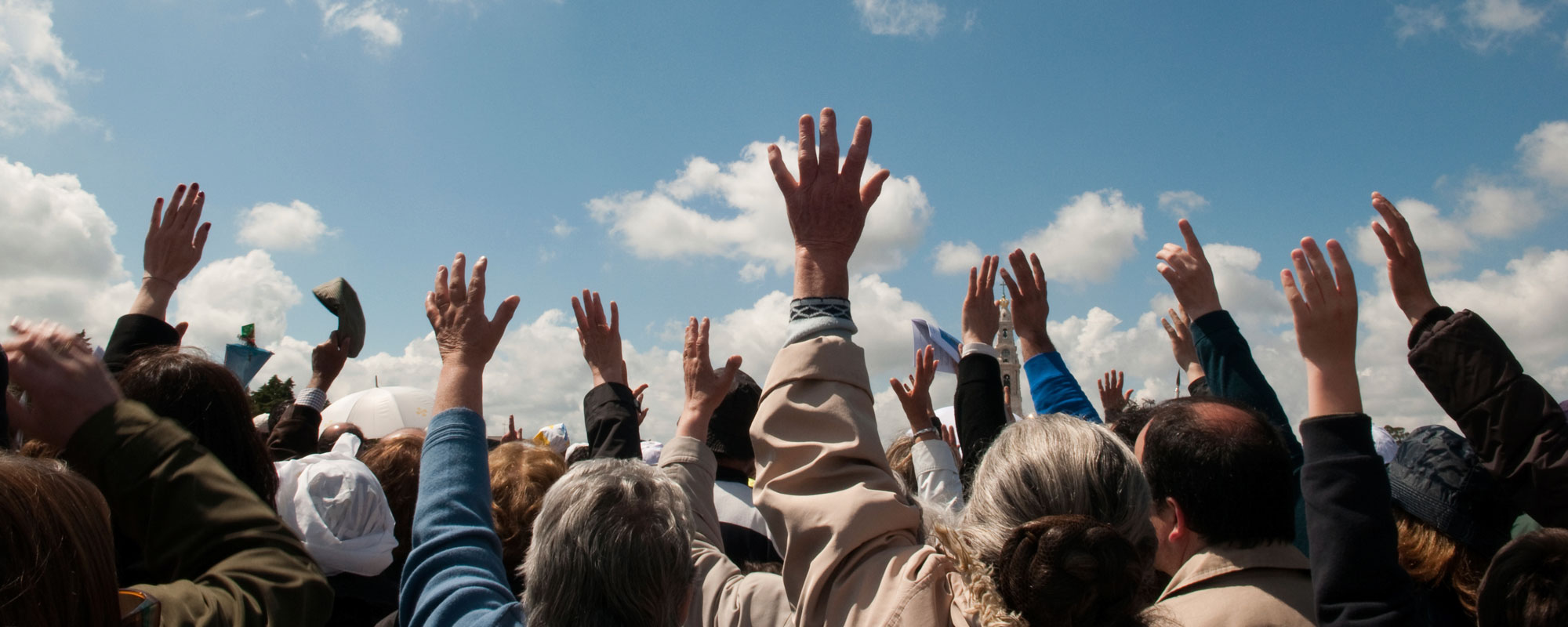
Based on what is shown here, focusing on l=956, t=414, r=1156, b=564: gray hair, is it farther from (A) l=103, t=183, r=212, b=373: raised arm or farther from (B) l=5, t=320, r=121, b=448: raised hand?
(A) l=103, t=183, r=212, b=373: raised arm

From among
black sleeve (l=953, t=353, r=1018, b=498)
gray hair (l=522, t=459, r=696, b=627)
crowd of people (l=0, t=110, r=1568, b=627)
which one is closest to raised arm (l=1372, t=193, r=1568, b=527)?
crowd of people (l=0, t=110, r=1568, b=627)

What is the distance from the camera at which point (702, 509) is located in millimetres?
3381

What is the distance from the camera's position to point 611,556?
2.21 metres

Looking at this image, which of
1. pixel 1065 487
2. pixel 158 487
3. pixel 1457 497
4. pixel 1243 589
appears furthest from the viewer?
pixel 1457 497

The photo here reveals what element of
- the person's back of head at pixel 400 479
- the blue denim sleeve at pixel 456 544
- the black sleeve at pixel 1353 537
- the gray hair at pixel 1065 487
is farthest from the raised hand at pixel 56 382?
the black sleeve at pixel 1353 537

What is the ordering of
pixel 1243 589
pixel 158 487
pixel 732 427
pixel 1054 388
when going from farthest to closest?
pixel 732 427, pixel 1054 388, pixel 1243 589, pixel 158 487

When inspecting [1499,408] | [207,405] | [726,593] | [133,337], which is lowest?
[726,593]

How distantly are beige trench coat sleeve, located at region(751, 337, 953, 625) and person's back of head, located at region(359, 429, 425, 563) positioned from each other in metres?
2.17

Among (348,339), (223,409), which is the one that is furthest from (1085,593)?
(348,339)

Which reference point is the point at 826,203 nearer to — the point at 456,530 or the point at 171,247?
the point at 456,530

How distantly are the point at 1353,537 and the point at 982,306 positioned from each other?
238 cm

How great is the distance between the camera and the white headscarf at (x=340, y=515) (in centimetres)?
341

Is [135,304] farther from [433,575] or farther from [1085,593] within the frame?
[1085,593]

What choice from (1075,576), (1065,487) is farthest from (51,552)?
(1065,487)
